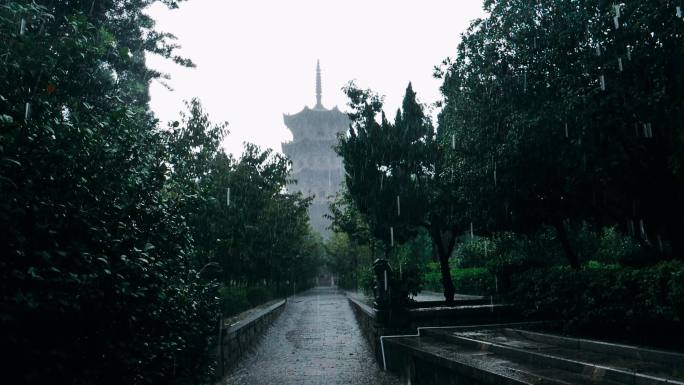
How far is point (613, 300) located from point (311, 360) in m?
6.54

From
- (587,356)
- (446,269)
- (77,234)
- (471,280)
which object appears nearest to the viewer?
(77,234)

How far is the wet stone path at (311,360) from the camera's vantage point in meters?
9.27

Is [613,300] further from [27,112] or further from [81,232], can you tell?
[27,112]

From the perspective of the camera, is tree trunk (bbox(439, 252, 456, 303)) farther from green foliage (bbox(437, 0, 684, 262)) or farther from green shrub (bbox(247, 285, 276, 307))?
green shrub (bbox(247, 285, 276, 307))

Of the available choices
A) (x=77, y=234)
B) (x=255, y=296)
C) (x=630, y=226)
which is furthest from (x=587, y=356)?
(x=255, y=296)

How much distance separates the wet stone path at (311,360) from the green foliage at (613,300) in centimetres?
334

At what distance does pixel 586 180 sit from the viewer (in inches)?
413

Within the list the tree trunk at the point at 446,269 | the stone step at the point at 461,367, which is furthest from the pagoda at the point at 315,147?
the stone step at the point at 461,367

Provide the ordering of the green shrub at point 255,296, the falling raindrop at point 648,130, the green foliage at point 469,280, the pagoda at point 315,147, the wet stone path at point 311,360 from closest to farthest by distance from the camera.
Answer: the wet stone path at point 311,360, the falling raindrop at point 648,130, the green shrub at point 255,296, the green foliage at point 469,280, the pagoda at point 315,147

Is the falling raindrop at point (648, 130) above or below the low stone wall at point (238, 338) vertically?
above

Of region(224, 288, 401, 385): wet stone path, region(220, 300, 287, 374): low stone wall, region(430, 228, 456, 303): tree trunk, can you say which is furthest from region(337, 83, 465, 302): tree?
region(220, 300, 287, 374): low stone wall

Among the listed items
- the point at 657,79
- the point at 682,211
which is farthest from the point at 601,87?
the point at 682,211

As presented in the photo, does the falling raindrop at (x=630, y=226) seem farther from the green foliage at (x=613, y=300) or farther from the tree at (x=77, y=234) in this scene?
the tree at (x=77, y=234)

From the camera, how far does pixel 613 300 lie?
768 cm
